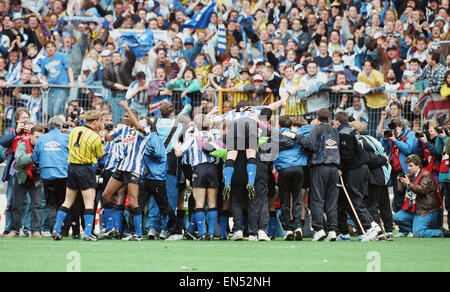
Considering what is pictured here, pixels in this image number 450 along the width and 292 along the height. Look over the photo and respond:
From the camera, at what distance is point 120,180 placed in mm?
13984

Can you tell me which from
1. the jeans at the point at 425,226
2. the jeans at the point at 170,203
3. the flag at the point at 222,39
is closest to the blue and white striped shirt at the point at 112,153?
the jeans at the point at 170,203

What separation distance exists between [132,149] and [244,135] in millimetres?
1826

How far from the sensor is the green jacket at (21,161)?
49.8 feet

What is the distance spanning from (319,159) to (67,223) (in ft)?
14.9

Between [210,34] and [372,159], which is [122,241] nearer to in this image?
[372,159]

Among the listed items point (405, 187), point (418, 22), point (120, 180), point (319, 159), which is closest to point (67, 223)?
point (120, 180)

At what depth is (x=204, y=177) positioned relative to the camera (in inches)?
561

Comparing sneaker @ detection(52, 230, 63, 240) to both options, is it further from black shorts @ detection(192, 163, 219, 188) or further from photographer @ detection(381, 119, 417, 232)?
photographer @ detection(381, 119, 417, 232)

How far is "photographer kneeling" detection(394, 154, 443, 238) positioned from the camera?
1577 centimetres

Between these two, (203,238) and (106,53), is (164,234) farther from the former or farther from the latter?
(106,53)

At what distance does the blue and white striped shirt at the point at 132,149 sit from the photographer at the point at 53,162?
4.16 ft

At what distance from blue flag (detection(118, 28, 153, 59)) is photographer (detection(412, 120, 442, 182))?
787 centimetres

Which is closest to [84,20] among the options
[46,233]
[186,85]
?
[186,85]
